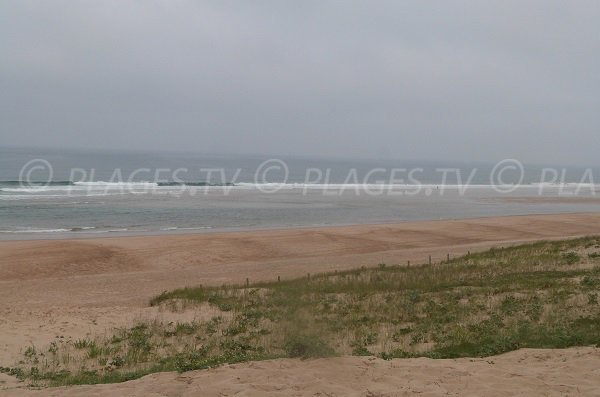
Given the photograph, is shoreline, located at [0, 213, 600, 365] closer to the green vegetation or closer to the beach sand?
the beach sand

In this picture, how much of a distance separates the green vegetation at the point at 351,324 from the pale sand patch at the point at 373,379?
0.51m

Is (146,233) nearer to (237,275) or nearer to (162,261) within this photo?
(162,261)

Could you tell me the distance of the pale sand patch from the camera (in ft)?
21.5

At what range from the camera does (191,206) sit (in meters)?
48.4

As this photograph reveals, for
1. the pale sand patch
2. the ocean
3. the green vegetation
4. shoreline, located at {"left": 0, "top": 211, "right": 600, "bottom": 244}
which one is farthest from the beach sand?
the ocean

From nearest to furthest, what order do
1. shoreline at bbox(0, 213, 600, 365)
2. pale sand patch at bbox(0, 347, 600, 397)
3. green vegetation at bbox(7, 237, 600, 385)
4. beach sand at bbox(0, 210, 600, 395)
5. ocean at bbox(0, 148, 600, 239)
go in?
pale sand patch at bbox(0, 347, 600, 397)
beach sand at bbox(0, 210, 600, 395)
green vegetation at bbox(7, 237, 600, 385)
shoreline at bbox(0, 213, 600, 365)
ocean at bbox(0, 148, 600, 239)

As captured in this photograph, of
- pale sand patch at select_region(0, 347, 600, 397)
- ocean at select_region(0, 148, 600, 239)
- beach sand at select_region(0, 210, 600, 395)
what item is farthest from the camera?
ocean at select_region(0, 148, 600, 239)

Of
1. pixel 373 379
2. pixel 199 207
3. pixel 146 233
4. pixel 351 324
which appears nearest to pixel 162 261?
pixel 146 233

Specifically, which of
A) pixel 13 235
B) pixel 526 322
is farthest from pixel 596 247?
pixel 13 235

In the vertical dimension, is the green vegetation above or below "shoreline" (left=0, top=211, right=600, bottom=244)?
above

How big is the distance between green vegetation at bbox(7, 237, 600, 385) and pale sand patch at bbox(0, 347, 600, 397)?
510mm

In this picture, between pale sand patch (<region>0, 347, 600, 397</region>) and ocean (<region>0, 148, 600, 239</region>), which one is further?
ocean (<region>0, 148, 600, 239</region>)

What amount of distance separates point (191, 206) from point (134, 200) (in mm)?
6787

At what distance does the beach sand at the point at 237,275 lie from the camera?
701cm
